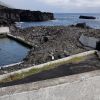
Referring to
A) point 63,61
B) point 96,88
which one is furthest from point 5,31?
point 96,88

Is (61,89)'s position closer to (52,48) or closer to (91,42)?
(91,42)

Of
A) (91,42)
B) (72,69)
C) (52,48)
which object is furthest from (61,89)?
(52,48)

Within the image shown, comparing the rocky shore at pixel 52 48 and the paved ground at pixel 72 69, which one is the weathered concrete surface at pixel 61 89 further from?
the rocky shore at pixel 52 48

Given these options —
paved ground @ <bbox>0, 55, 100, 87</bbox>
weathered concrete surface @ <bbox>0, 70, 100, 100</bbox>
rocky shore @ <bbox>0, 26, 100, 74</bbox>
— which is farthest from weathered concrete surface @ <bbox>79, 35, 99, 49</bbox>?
weathered concrete surface @ <bbox>0, 70, 100, 100</bbox>

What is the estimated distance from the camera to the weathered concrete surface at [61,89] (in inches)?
137

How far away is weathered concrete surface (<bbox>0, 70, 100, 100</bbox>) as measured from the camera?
348cm

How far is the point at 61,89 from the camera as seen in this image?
374 centimetres

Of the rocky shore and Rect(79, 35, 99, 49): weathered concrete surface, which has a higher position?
Rect(79, 35, 99, 49): weathered concrete surface

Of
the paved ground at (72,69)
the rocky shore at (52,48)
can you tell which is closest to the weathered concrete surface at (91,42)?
the rocky shore at (52,48)

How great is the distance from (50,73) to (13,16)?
81.8 meters

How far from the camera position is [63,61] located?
10.6m

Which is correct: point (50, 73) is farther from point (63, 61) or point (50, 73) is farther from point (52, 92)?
point (52, 92)

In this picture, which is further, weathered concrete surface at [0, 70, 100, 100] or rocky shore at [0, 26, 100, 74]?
rocky shore at [0, 26, 100, 74]

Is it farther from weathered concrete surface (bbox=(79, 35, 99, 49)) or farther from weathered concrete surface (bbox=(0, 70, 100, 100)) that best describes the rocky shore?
weathered concrete surface (bbox=(0, 70, 100, 100))
